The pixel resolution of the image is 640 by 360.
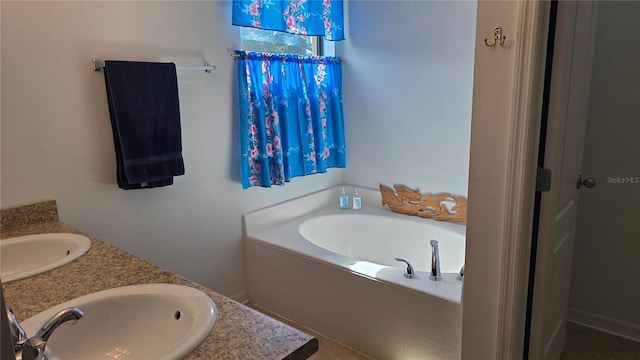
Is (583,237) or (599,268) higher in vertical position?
(583,237)

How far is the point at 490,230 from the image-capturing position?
4.86 ft

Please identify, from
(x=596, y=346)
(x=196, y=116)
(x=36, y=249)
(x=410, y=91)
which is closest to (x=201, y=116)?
(x=196, y=116)

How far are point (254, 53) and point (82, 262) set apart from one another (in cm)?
160

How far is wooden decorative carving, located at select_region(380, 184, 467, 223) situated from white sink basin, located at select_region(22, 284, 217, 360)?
6.80 feet

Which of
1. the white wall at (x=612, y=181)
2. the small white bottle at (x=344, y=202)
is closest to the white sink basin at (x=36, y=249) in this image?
the small white bottle at (x=344, y=202)

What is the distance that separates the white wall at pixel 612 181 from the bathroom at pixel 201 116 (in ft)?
2.25

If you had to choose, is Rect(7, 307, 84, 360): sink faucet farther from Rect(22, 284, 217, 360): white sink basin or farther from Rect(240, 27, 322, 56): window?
Rect(240, 27, 322, 56): window

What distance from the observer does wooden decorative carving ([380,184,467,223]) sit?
2770mm

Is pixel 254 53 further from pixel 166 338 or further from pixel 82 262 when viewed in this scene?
pixel 166 338

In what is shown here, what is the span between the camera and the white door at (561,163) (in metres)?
1.39

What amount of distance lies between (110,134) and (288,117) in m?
1.15

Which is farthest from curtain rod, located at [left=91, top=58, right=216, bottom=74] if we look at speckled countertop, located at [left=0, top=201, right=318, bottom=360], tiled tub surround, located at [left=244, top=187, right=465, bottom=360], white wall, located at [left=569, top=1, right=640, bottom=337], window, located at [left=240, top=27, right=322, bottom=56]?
white wall, located at [left=569, top=1, right=640, bottom=337]

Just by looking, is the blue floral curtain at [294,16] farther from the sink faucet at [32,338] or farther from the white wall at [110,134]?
the sink faucet at [32,338]

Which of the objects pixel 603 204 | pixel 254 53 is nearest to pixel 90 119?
pixel 254 53
